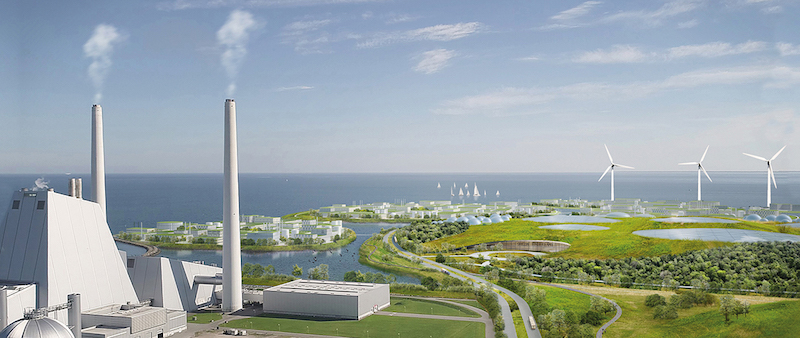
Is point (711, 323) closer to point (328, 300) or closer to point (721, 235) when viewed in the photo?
point (328, 300)

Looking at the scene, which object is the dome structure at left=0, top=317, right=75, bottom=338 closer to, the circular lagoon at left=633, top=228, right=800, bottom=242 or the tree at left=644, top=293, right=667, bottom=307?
the tree at left=644, top=293, right=667, bottom=307

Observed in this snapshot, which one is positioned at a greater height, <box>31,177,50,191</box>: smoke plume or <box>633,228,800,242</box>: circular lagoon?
<box>31,177,50,191</box>: smoke plume

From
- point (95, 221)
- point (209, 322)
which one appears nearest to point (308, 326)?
point (209, 322)

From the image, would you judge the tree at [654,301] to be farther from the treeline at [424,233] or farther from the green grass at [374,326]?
the treeline at [424,233]

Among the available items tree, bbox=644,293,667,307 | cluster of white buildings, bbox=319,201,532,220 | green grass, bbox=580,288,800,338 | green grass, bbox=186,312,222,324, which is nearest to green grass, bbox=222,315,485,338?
green grass, bbox=186,312,222,324

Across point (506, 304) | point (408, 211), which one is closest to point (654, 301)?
point (506, 304)

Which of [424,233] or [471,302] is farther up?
[424,233]
